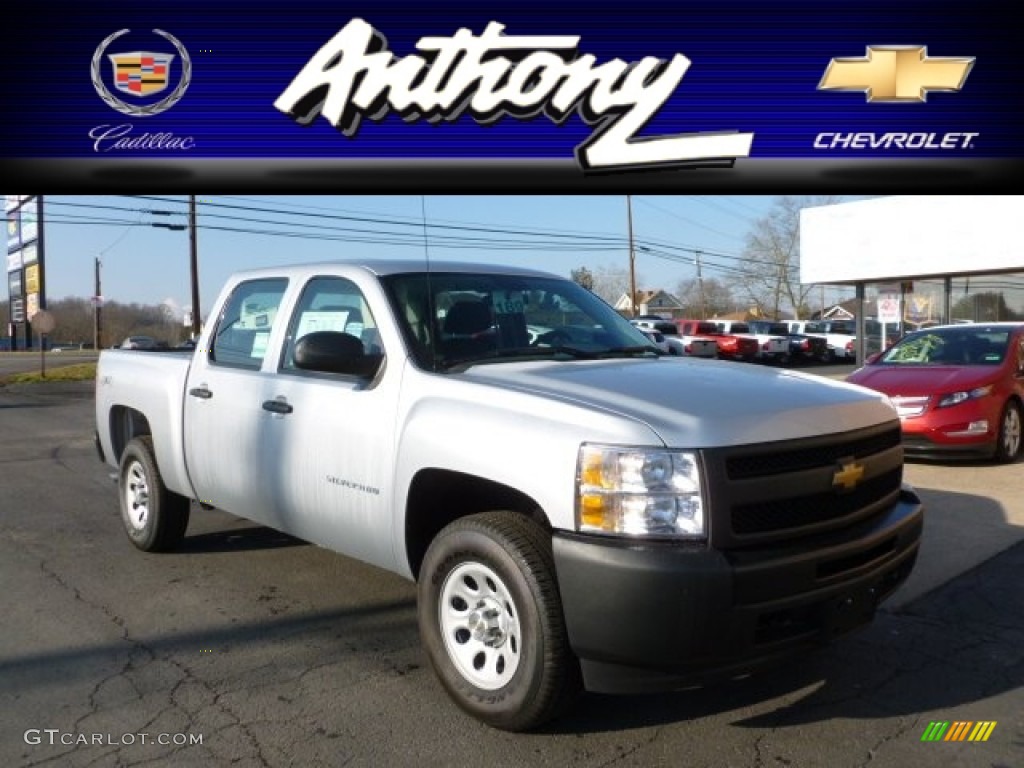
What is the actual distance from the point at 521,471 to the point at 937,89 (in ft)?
37.2

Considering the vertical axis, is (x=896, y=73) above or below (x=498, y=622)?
above

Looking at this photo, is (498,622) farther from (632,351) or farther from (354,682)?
(632,351)

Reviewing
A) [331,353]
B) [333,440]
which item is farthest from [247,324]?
[331,353]

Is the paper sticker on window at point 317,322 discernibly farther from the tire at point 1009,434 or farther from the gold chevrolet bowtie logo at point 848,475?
the tire at point 1009,434

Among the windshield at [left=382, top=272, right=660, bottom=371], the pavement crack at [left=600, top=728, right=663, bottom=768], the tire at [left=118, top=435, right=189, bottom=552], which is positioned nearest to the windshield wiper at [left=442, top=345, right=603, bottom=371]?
the windshield at [left=382, top=272, right=660, bottom=371]

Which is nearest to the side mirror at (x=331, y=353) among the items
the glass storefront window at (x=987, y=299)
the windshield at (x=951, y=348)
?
the windshield at (x=951, y=348)

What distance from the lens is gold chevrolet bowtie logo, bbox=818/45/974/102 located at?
1162cm

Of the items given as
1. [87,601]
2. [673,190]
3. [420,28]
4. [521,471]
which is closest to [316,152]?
[420,28]

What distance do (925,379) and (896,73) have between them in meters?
5.16

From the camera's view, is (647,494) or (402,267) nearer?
(647,494)

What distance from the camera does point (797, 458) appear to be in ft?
10.1

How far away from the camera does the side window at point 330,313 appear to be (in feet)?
14.0

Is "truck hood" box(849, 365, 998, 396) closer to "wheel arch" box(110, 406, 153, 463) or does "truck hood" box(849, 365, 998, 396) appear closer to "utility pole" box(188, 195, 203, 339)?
"wheel arch" box(110, 406, 153, 463)

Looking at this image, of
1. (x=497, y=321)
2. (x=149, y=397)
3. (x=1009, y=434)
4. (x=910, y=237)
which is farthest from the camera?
(x=910, y=237)
